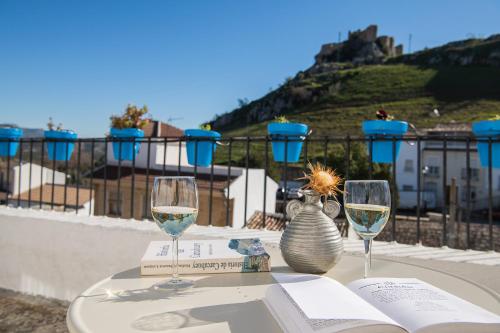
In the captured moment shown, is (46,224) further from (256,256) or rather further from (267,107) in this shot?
(267,107)

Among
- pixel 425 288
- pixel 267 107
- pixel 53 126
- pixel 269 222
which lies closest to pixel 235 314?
pixel 425 288

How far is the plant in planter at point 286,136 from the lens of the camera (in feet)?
8.12

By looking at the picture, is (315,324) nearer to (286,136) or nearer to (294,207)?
(294,207)

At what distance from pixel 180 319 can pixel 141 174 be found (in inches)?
Answer: 706

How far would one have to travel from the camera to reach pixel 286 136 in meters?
2.52

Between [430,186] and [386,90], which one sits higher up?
[386,90]

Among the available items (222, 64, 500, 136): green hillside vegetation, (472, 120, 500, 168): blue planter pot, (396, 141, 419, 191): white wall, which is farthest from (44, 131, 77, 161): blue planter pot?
(222, 64, 500, 136): green hillside vegetation

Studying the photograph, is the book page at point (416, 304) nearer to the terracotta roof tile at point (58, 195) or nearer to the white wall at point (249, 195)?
the white wall at point (249, 195)

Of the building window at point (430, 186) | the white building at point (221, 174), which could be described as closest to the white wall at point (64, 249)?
the white building at point (221, 174)

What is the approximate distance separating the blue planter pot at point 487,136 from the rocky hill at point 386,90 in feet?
120

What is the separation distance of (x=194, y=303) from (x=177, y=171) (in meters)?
4.32

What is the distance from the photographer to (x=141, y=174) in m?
18.0

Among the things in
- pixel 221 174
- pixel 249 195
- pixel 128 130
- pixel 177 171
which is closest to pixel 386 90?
pixel 249 195

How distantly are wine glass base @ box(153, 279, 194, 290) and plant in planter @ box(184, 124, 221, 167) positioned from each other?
5.80 ft
